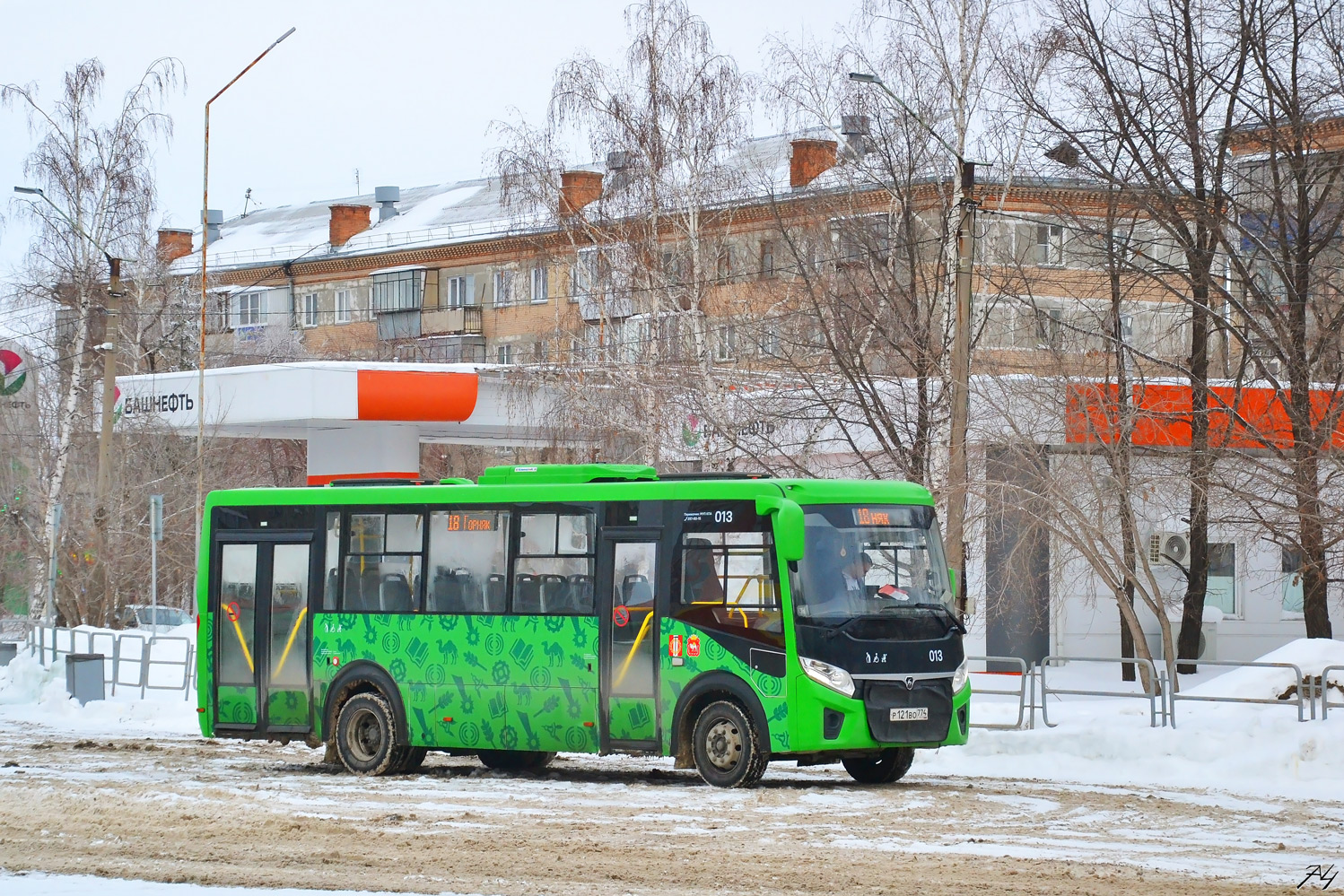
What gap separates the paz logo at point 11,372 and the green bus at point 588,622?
3381cm

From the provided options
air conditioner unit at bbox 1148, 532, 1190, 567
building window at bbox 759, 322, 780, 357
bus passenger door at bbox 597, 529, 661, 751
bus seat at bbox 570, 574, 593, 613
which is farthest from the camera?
air conditioner unit at bbox 1148, 532, 1190, 567

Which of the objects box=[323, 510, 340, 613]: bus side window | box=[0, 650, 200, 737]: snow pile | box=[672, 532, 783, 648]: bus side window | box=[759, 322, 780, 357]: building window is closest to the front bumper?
box=[672, 532, 783, 648]: bus side window

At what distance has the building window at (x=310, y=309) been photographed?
72000 millimetres

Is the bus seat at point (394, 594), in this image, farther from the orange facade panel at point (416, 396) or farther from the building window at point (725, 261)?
the orange facade panel at point (416, 396)

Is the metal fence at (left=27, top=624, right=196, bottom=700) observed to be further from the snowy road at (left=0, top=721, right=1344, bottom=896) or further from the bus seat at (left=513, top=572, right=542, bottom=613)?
the bus seat at (left=513, top=572, right=542, bottom=613)

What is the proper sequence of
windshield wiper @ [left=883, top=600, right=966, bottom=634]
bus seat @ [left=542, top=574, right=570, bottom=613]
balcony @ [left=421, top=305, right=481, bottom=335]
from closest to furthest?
windshield wiper @ [left=883, top=600, right=966, bottom=634] < bus seat @ [left=542, top=574, right=570, bottom=613] < balcony @ [left=421, top=305, right=481, bottom=335]

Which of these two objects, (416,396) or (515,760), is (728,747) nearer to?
Result: (515,760)

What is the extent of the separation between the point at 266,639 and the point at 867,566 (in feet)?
21.5

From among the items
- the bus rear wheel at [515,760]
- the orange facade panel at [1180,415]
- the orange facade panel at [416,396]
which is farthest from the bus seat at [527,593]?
the orange facade panel at [416,396]

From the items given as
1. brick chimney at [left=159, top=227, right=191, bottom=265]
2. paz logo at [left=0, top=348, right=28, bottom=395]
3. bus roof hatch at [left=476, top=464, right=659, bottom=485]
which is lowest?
bus roof hatch at [left=476, top=464, right=659, bottom=485]

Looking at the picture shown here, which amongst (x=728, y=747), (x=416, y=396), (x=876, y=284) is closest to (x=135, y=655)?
(x=416, y=396)

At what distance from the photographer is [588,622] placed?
16.1 metres

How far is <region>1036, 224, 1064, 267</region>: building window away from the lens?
27.6 m

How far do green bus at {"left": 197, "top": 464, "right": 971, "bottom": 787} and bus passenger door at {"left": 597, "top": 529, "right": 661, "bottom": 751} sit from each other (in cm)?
2
